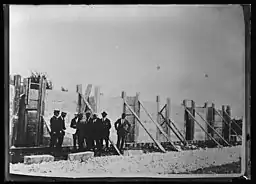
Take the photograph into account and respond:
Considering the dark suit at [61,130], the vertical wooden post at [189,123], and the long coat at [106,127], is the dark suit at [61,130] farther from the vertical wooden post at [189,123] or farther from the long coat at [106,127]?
the vertical wooden post at [189,123]

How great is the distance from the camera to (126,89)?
1425mm

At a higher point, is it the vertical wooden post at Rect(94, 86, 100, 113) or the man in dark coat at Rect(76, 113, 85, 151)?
the vertical wooden post at Rect(94, 86, 100, 113)

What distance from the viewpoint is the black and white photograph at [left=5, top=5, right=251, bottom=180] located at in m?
1.42

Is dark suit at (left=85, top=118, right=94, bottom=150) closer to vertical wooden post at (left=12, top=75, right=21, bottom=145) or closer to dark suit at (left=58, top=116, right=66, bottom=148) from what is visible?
dark suit at (left=58, top=116, right=66, bottom=148)

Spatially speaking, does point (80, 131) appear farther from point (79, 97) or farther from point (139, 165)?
point (139, 165)

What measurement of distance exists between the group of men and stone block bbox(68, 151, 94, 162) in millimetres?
17

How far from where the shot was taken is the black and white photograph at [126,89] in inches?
56.1

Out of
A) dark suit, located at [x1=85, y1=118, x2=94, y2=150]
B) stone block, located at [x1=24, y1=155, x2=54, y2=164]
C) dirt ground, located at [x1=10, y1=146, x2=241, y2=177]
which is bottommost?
dirt ground, located at [x1=10, y1=146, x2=241, y2=177]

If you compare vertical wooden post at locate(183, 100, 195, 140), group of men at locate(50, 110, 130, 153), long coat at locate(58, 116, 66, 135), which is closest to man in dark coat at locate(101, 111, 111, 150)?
group of men at locate(50, 110, 130, 153)

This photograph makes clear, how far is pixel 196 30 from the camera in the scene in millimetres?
1423

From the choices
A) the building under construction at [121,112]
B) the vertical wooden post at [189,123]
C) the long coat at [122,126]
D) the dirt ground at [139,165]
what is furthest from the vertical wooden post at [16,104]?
the vertical wooden post at [189,123]

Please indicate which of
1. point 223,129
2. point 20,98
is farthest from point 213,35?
point 20,98

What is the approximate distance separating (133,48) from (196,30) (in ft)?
0.73

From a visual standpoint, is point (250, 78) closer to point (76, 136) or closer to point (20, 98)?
point (76, 136)
